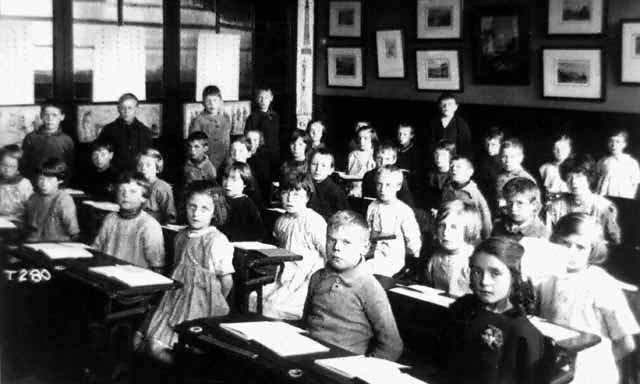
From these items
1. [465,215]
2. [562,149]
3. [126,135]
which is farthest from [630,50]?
[126,135]

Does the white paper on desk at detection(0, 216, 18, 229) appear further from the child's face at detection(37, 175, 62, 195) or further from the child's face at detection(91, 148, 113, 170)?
the child's face at detection(91, 148, 113, 170)

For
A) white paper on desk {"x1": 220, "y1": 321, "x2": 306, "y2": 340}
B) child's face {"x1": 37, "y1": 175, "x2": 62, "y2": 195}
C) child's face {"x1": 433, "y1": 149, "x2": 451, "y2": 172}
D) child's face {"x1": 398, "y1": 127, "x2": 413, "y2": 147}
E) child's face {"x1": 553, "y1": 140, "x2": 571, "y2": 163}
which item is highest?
child's face {"x1": 398, "y1": 127, "x2": 413, "y2": 147}

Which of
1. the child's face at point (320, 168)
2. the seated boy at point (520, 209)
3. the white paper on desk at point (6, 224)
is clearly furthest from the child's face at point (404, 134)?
the white paper on desk at point (6, 224)

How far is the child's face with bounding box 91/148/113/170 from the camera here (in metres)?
5.89

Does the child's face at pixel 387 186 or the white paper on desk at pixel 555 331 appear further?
the child's face at pixel 387 186

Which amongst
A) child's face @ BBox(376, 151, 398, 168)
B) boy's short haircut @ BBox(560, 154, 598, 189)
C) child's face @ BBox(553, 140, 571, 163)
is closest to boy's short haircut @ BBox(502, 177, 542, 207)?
boy's short haircut @ BBox(560, 154, 598, 189)

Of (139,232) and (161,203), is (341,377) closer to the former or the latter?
(139,232)

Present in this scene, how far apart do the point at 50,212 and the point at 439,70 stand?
193 inches

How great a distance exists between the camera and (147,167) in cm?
564

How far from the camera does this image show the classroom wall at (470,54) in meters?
7.17

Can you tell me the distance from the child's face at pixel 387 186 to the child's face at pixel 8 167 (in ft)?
8.41

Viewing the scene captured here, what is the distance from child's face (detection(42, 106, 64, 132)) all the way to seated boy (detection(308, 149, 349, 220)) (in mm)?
2178

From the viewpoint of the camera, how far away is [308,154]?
6906 millimetres

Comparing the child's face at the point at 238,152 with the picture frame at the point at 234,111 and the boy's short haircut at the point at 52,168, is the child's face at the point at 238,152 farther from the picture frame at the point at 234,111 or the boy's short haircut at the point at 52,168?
the picture frame at the point at 234,111
